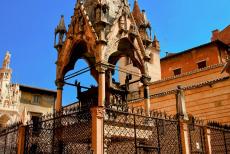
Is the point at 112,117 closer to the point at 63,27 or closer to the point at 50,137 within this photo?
the point at 50,137

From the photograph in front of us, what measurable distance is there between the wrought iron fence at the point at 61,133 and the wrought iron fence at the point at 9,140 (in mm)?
1073

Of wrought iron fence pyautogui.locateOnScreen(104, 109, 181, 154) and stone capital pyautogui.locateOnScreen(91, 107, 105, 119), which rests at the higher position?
stone capital pyautogui.locateOnScreen(91, 107, 105, 119)

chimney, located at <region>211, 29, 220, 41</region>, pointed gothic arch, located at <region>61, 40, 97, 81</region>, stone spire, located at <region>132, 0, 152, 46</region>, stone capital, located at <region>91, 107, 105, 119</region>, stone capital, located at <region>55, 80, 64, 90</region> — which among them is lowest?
stone capital, located at <region>91, 107, 105, 119</region>

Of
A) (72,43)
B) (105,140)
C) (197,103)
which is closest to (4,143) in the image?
(72,43)

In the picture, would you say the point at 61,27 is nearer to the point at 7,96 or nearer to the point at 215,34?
the point at 7,96

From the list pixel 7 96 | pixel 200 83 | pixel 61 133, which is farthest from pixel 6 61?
pixel 61 133

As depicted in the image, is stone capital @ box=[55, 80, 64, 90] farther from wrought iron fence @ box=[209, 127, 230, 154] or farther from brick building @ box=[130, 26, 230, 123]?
brick building @ box=[130, 26, 230, 123]

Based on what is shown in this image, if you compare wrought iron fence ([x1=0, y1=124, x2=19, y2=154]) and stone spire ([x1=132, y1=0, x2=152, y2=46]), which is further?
stone spire ([x1=132, y1=0, x2=152, y2=46])

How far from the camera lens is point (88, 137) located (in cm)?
830

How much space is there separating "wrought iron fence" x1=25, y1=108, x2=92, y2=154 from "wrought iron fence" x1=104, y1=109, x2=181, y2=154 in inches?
28.2

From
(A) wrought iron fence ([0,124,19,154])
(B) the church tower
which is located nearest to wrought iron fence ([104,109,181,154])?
(A) wrought iron fence ([0,124,19,154])

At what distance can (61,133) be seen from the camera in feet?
30.2

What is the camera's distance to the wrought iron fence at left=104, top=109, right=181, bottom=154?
8.41 m

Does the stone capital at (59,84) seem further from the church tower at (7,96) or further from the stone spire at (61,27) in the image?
the church tower at (7,96)
